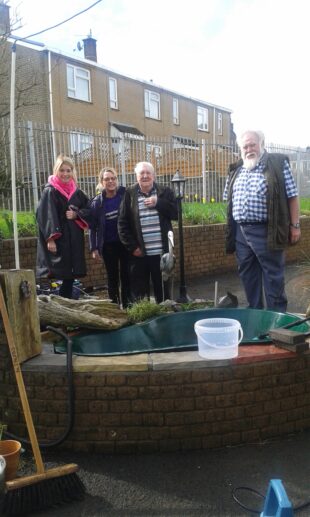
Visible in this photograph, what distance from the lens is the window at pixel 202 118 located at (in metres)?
30.1

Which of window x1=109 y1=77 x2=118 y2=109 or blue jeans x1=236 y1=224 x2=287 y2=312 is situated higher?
window x1=109 y1=77 x2=118 y2=109

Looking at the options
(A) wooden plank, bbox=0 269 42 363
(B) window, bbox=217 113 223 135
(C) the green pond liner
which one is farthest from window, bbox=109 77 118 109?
(A) wooden plank, bbox=0 269 42 363

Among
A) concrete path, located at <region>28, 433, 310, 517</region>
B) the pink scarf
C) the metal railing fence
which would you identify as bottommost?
concrete path, located at <region>28, 433, 310, 517</region>

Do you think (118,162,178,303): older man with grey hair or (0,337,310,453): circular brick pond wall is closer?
(0,337,310,453): circular brick pond wall

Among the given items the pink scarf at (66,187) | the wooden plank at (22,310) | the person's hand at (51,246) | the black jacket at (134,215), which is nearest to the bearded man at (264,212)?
the black jacket at (134,215)

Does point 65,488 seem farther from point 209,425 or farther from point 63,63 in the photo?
point 63,63

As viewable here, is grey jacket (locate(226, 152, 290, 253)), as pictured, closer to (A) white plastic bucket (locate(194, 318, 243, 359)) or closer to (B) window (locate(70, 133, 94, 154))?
(A) white plastic bucket (locate(194, 318, 243, 359))

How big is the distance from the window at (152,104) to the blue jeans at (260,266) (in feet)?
73.6

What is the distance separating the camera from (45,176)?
8.33 meters

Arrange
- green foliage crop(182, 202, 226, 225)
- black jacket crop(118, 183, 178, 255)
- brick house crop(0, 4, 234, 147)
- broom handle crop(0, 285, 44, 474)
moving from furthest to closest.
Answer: brick house crop(0, 4, 234, 147) < green foliage crop(182, 202, 226, 225) < black jacket crop(118, 183, 178, 255) < broom handle crop(0, 285, 44, 474)

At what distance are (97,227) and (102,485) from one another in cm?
312

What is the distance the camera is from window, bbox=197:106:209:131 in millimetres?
30061

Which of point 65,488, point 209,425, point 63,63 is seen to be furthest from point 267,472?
point 63,63

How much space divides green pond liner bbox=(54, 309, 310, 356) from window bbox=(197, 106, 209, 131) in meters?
27.7
